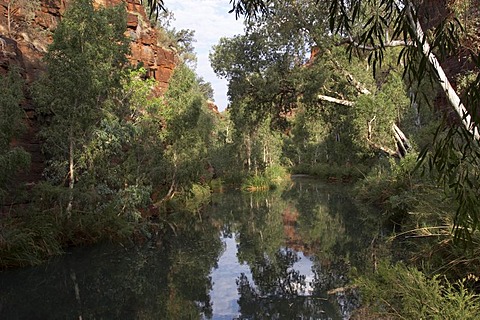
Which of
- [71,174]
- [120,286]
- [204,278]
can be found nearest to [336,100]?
[204,278]

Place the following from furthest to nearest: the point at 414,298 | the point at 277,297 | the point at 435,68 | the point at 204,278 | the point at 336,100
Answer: the point at 336,100, the point at 204,278, the point at 277,297, the point at 414,298, the point at 435,68

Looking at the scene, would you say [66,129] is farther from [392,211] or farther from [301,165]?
[301,165]

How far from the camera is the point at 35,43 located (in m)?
18.5

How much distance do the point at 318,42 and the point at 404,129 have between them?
11.9m

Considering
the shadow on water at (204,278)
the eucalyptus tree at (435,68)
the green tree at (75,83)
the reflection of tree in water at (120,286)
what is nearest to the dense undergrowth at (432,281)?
the eucalyptus tree at (435,68)

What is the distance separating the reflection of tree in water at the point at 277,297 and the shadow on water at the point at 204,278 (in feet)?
0.06

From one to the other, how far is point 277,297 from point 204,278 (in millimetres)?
2263

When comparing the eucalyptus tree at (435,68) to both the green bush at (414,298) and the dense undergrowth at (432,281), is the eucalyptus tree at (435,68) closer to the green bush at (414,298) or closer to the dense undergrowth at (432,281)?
the dense undergrowth at (432,281)

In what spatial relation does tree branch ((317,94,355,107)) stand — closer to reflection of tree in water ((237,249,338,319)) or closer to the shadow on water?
the shadow on water

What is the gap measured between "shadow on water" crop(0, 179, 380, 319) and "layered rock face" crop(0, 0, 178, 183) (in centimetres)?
504

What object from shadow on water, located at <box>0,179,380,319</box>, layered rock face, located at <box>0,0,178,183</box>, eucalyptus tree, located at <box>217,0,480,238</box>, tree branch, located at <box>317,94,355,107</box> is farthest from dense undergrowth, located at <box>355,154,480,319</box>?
layered rock face, located at <box>0,0,178,183</box>

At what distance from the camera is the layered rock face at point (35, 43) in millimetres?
14688

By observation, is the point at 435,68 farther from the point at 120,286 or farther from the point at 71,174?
the point at 71,174

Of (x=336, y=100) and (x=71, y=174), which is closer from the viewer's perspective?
(x=71, y=174)
